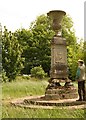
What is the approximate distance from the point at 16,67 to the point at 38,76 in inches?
302

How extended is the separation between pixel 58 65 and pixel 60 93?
130 cm

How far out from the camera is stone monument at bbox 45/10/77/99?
11734mm

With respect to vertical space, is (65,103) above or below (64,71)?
below

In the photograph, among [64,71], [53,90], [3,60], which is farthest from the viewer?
[3,60]

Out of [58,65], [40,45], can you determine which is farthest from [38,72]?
[58,65]

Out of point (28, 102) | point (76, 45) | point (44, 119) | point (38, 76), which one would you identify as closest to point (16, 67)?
point (38, 76)

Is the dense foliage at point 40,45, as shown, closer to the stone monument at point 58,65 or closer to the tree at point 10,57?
the tree at point 10,57

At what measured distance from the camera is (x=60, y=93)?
38.1 feet

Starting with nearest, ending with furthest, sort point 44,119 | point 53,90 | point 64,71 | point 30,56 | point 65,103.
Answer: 1. point 44,119
2. point 65,103
3. point 53,90
4. point 64,71
5. point 30,56

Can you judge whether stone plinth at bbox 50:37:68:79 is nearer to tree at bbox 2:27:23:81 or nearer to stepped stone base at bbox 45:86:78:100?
stepped stone base at bbox 45:86:78:100

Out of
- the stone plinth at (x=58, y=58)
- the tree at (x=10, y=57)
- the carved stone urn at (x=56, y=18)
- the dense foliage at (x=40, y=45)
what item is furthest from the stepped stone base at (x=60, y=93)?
the dense foliage at (x=40, y=45)

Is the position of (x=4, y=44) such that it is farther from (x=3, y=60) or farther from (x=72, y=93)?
(x=72, y=93)

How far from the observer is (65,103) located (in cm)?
Result: 963

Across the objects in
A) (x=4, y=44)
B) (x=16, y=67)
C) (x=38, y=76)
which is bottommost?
(x=38, y=76)
